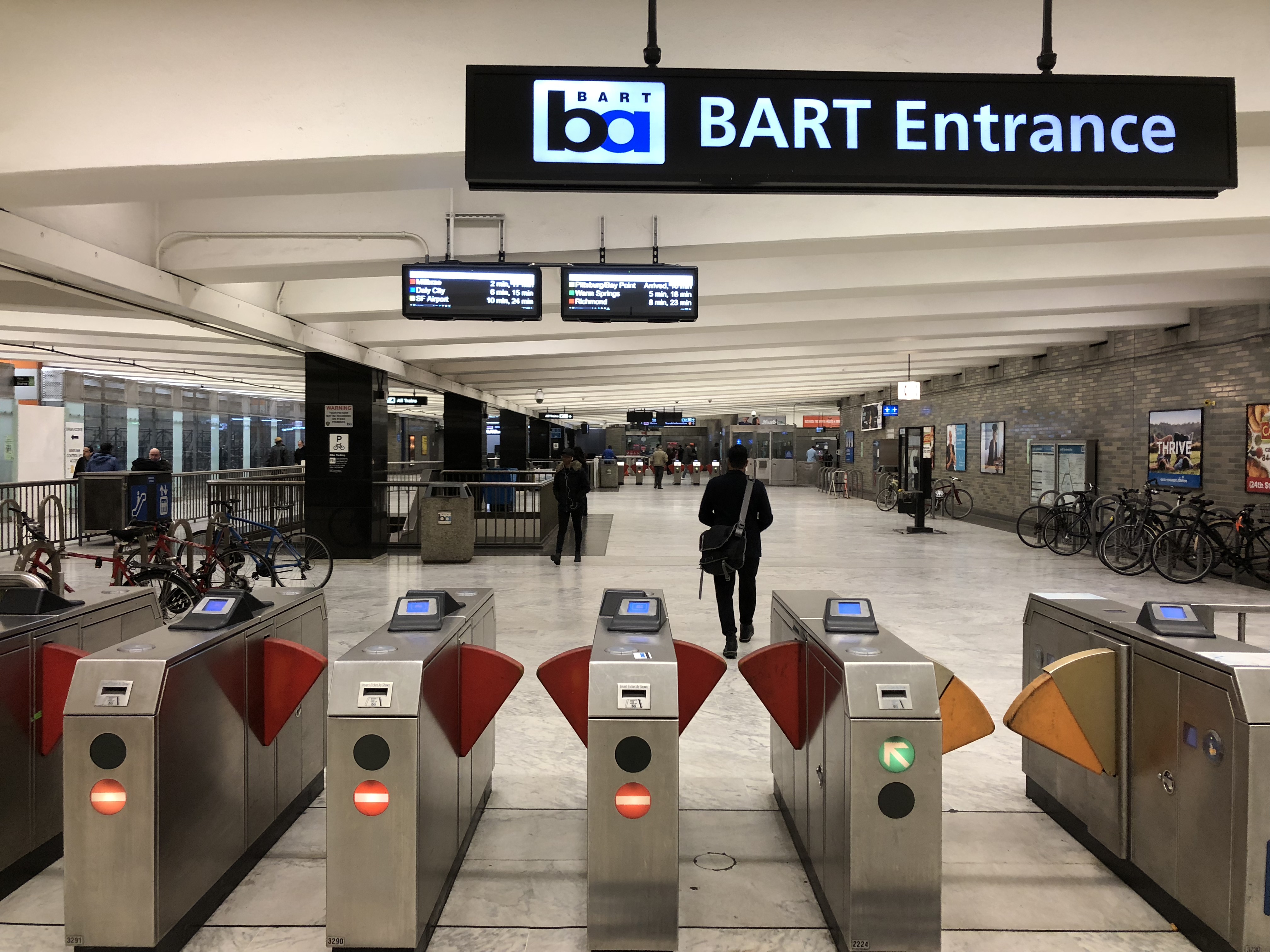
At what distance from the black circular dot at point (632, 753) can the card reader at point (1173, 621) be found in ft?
6.16

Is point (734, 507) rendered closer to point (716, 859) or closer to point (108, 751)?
point (716, 859)

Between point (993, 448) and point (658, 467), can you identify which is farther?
point (658, 467)

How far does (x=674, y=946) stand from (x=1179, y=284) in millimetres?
9434

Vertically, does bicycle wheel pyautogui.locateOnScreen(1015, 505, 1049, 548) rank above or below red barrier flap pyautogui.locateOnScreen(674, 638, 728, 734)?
below

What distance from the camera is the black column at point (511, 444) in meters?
25.3

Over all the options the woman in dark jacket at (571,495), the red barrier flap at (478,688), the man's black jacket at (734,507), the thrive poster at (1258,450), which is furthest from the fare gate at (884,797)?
the thrive poster at (1258,450)

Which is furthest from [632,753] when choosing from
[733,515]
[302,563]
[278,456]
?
[278,456]

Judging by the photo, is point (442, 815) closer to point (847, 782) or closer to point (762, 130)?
point (847, 782)

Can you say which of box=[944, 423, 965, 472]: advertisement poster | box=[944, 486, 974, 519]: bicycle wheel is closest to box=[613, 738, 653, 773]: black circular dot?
box=[944, 486, 974, 519]: bicycle wheel

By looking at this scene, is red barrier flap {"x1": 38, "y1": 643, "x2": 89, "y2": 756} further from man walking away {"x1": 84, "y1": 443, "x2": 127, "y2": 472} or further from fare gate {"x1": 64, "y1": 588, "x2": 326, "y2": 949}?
man walking away {"x1": 84, "y1": 443, "x2": 127, "y2": 472}

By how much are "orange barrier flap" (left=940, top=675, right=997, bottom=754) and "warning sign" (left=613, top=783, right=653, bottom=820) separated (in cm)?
114

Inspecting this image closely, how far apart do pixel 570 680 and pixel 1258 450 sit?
9.66 metres

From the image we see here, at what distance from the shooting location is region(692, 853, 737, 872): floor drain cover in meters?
3.07

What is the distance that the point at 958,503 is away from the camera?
703 inches
